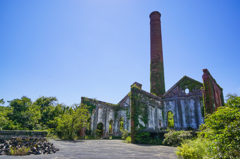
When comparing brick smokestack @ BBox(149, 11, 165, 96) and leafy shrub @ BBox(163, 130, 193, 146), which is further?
brick smokestack @ BBox(149, 11, 165, 96)

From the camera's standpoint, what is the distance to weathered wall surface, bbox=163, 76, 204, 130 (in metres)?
19.3

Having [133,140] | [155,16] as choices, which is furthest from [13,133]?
[155,16]

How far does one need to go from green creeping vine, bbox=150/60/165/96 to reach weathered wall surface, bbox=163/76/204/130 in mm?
2348

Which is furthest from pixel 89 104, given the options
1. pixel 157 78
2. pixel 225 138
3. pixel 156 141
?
pixel 225 138

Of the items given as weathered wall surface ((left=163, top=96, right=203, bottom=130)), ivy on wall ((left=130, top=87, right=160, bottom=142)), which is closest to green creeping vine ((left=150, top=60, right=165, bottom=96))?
weathered wall surface ((left=163, top=96, right=203, bottom=130))

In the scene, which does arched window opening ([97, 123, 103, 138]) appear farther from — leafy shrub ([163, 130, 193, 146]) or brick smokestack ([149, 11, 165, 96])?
leafy shrub ([163, 130, 193, 146])

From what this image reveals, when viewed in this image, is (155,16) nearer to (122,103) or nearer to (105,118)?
(122,103)

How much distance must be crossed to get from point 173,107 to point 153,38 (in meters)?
12.3

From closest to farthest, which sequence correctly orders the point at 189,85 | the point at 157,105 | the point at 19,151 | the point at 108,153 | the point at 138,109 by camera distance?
the point at 19,151 → the point at 108,153 → the point at 138,109 → the point at 157,105 → the point at 189,85

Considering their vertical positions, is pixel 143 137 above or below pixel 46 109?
below

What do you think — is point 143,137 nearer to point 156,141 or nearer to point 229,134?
point 156,141

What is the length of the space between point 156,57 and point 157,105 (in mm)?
9109

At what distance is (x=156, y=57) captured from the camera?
2542cm

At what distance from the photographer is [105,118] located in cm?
2222
